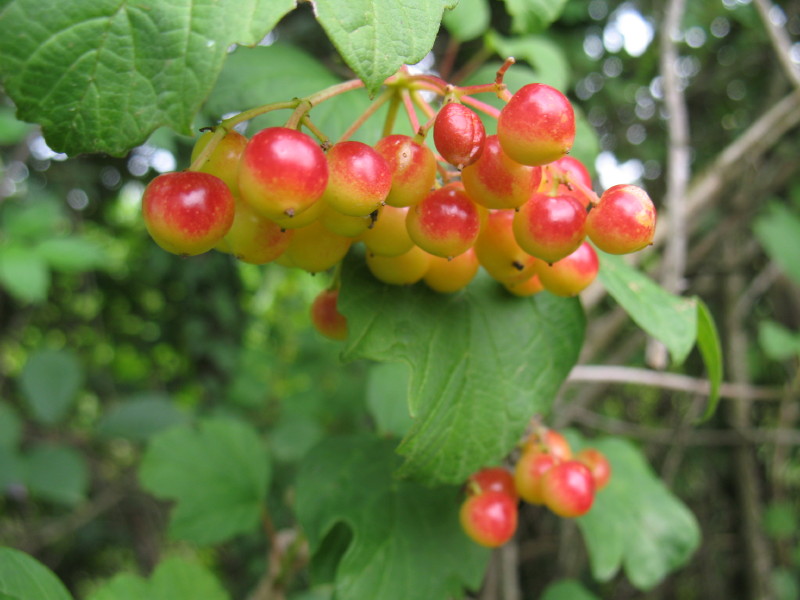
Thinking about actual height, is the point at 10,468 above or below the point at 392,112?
below

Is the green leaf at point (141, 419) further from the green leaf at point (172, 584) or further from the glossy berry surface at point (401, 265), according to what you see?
the glossy berry surface at point (401, 265)

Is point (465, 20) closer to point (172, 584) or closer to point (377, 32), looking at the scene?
point (377, 32)

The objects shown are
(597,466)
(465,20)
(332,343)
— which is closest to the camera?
(597,466)

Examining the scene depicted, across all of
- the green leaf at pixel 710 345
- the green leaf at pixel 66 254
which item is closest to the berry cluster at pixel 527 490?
the green leaf at pixel 710 345

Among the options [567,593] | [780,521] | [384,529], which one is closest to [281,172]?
[384,529]

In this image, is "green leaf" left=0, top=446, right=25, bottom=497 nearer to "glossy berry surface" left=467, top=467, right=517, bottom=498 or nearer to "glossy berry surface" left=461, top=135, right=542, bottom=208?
"glossy berry surface" left=467, top=467, right=517, bottom=498

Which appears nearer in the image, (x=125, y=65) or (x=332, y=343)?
(x=125, y=65)

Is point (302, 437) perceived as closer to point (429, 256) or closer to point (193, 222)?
point (429, 256)
